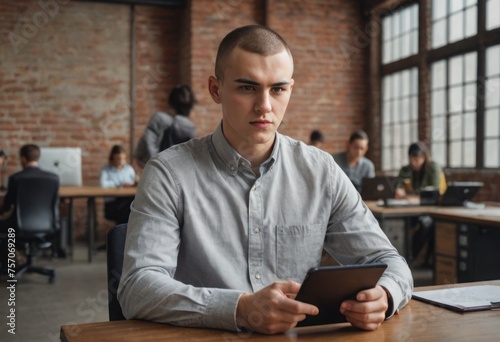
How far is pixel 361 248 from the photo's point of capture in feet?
4.92

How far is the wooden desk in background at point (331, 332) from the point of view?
1116 mm

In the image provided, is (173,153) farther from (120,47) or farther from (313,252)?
(120,47)

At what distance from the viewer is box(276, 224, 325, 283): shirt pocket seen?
56.4 inches

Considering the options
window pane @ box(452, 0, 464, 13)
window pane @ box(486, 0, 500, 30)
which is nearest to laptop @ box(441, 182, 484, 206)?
window pane @ box(486, 0, 500, 30)

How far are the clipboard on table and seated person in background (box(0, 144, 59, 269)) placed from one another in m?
4.19

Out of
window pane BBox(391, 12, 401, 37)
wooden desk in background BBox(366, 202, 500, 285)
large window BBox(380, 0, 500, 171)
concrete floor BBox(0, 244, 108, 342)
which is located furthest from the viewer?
window pane BBox(391, 12, 401, 37)

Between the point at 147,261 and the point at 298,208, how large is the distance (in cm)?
42

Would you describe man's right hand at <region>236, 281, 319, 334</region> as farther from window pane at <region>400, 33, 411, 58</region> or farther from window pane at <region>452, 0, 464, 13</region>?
window pane at <region>400, 33, 411, 58</region>

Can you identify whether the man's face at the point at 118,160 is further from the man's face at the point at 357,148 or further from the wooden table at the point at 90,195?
the man's face at the point at 357,148

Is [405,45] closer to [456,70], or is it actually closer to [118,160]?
[456,70]

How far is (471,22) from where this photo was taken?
629 centimetres

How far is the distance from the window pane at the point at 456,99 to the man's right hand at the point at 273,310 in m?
5.91

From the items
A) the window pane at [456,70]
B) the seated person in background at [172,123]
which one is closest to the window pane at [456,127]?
the window pane at [456,70]

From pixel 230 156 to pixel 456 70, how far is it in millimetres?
5810
